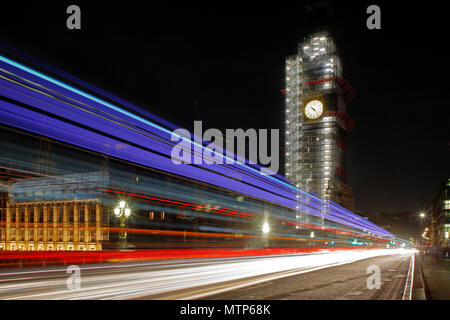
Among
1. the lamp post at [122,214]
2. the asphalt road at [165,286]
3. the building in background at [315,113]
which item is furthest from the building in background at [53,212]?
the building in background at [315,113]

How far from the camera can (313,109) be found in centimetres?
14362

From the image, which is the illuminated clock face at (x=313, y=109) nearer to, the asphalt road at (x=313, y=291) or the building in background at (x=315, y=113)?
the building in background at (x=315, y=113)

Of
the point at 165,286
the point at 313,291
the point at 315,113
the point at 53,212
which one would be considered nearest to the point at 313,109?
the point at 315,113

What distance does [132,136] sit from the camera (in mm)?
16844

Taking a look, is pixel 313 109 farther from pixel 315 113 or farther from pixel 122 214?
pixel 122 214

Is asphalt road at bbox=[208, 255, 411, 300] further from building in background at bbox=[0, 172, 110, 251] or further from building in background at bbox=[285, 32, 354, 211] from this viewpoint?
building in background at bbox=[285, 32, 354, 211]

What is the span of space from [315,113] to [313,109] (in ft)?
5.56

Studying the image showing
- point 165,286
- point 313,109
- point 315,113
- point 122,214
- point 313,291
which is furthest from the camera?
point 313,109

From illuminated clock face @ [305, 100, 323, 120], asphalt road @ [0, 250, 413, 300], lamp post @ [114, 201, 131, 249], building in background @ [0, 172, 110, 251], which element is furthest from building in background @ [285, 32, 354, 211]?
asphalt road @ [0, 250, 413, 300]

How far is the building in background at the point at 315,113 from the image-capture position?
139 m

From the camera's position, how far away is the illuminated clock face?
5615 inches

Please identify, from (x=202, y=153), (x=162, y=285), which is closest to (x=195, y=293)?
(x=162, y=285)

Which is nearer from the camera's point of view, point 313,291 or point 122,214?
point 313,291

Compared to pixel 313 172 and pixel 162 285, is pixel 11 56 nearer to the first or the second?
pixel 162 285
